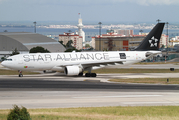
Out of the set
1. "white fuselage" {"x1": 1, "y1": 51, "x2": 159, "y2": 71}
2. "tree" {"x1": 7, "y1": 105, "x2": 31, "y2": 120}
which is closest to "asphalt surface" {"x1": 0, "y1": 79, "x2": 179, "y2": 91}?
"white fuselage" {"x1": 1, "y1": 51, "x2": 159, "y2": 71}

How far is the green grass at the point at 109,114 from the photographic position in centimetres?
1788

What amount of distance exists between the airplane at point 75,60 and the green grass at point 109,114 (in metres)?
25.3

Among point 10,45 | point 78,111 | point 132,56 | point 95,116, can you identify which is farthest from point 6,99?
point 10,45

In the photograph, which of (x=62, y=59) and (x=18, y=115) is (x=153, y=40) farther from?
(x=18, y=115)

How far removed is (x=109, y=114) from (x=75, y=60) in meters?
29.5

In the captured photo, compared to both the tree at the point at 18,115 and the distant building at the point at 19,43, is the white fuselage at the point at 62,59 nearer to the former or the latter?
the tree at the point at 18,115

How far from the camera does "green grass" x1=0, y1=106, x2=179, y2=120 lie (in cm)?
1788

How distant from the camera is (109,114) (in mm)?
19172

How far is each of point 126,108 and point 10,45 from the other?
131 metres

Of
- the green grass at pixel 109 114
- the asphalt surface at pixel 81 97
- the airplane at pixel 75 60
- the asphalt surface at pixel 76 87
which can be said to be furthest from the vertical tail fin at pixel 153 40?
the green grass at pixel 109 114

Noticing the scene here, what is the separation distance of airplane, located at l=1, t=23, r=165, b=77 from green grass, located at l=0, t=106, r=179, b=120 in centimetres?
2534

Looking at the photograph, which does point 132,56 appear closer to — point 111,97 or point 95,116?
point 111,97

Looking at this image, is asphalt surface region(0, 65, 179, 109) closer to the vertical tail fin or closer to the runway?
the runway

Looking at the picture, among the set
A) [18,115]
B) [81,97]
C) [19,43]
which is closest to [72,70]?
[81,97]
